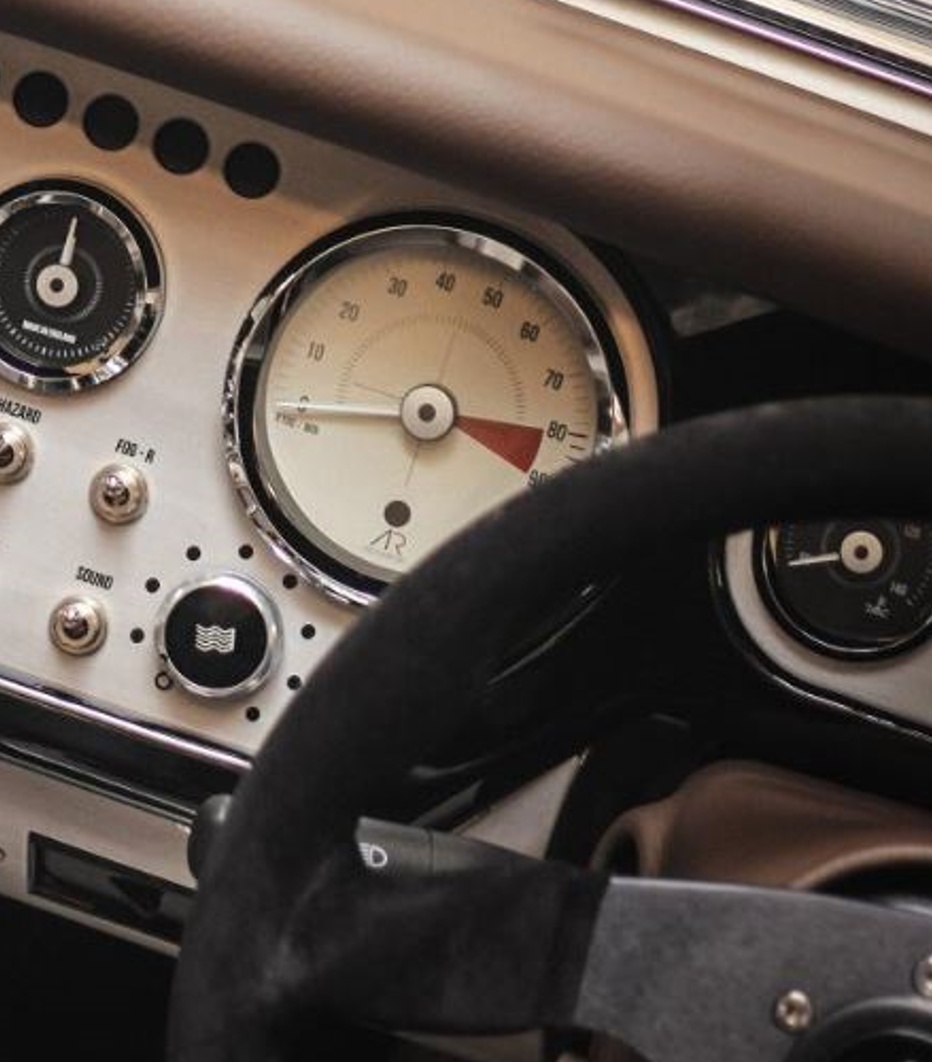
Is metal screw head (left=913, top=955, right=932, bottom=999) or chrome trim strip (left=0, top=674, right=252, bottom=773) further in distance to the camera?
chrome trim strip (left=0, top=674, right=252, bottom=773)

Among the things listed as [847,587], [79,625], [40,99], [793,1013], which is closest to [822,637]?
[847,587]

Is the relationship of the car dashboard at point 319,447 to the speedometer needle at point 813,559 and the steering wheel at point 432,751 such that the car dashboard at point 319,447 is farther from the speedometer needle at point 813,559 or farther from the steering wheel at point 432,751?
the steering wheel at point 432,751

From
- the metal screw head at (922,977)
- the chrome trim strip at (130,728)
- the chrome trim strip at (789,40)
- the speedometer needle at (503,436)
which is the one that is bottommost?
the chrome trim strip at (130,728)

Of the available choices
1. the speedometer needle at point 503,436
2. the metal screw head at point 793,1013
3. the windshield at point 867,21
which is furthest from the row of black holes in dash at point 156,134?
the metal screw head at point 793,1013

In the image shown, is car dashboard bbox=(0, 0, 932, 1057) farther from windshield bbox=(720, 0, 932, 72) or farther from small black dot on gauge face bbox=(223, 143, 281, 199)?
windshield bbox=(720, 0, 932, 72)

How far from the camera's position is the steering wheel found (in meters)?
0.78

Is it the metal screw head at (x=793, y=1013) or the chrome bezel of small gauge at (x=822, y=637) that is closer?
the metal screw head at (x=793, y=1013)

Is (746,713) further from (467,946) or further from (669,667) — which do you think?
(467,946)

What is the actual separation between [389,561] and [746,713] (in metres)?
0.21

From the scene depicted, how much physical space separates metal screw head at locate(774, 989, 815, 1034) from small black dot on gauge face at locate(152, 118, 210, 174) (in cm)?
54

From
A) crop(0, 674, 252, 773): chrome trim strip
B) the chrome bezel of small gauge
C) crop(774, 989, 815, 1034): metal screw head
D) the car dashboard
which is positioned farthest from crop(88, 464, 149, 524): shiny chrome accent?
crop(774, 989, 815, 1034): metal screw head

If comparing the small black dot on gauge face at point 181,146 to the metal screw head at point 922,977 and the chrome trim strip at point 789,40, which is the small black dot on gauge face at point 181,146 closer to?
the chrome trim strip at point 789,40

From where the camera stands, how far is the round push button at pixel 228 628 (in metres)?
1.15

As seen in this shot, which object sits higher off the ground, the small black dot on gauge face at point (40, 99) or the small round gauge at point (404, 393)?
the small black dot on gauge face at point (40, 99)
